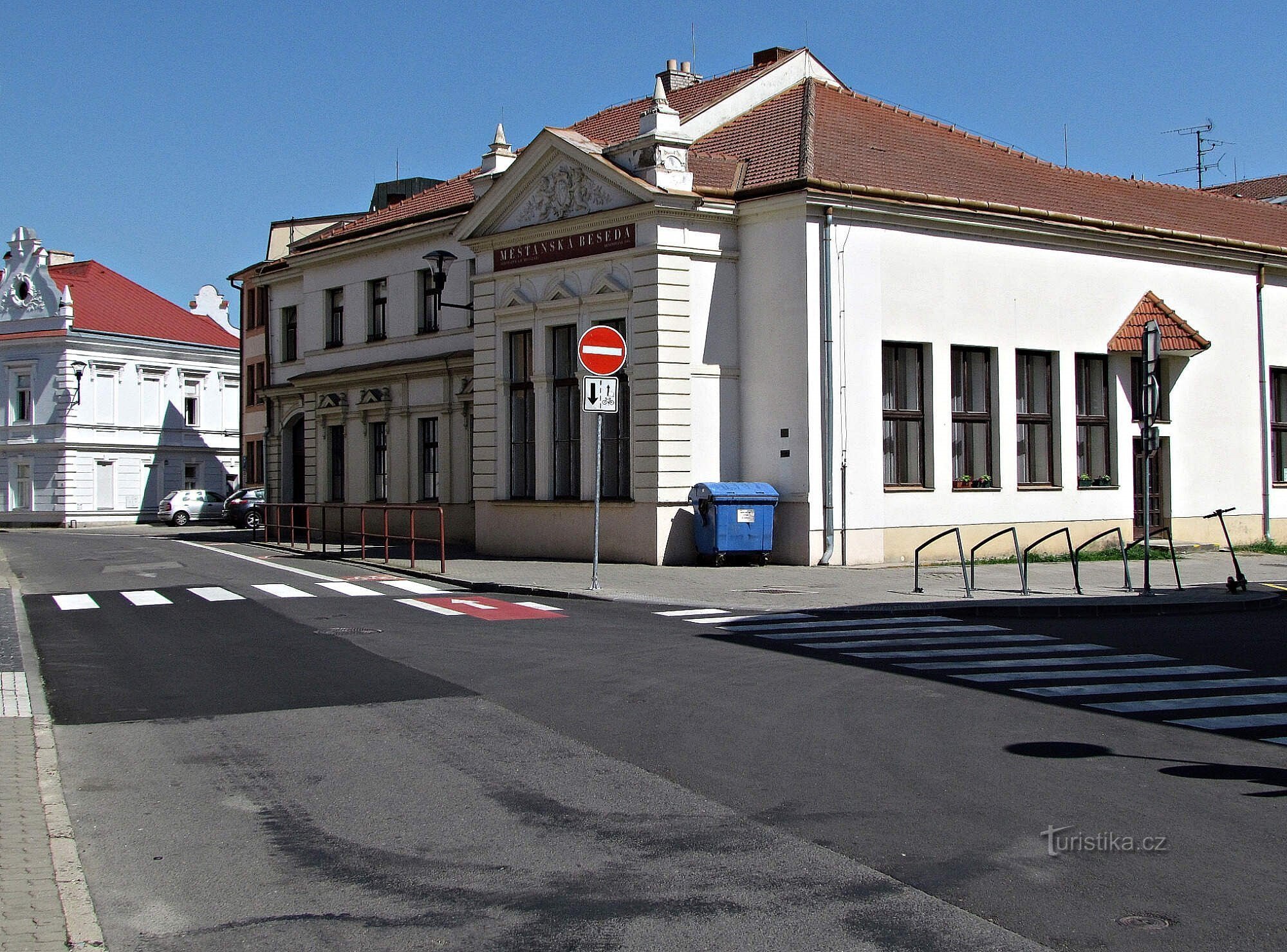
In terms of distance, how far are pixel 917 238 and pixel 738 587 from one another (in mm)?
8793

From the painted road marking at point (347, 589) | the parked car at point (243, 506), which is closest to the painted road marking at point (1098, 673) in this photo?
the painted road marking at point (347, 589)

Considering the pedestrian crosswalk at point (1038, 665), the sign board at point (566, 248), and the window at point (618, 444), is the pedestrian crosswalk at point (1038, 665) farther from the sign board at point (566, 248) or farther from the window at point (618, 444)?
the sign board at point (566, 248)

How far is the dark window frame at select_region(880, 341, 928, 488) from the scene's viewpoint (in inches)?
938

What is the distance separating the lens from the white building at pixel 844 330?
75.6 feet

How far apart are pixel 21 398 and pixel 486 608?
53.5 metres

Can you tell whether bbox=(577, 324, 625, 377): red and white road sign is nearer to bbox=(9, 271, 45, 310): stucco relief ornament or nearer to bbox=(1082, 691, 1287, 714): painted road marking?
bbox=(1082, 691, 1287, 714): painted road marking

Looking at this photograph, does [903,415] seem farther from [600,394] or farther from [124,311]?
[124,311]

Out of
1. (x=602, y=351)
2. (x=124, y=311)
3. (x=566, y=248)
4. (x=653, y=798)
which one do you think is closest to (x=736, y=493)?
(x=602, y=351)

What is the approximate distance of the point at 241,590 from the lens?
18.9m

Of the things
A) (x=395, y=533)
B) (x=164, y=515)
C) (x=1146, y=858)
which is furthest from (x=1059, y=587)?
(x=164, y=515)

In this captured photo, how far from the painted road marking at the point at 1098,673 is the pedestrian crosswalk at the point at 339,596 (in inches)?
243

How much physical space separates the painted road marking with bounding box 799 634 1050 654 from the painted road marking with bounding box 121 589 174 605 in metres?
9.20

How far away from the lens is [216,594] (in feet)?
60.3

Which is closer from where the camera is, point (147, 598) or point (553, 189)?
point (147, 598)
